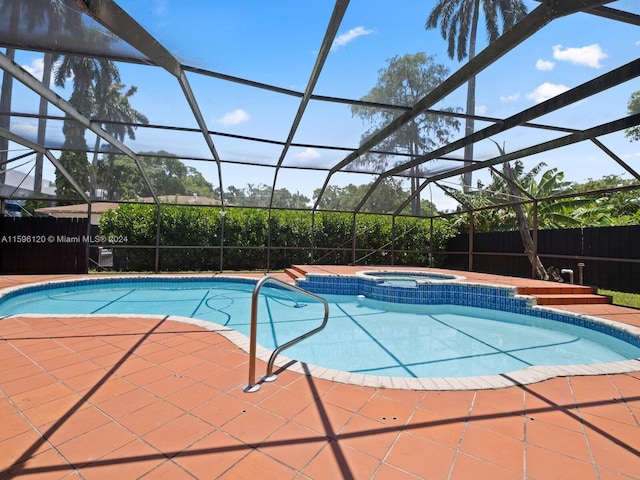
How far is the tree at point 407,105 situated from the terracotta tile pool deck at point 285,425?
4.37 meters

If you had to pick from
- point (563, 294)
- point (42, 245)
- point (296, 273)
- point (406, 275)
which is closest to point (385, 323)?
point (563, 294)

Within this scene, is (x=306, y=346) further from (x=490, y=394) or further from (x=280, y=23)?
(x=280, y=23)

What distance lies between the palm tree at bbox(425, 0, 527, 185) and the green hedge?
7.58m

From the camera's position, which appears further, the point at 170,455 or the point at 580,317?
the point at 580,317

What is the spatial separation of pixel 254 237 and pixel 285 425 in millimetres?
10598

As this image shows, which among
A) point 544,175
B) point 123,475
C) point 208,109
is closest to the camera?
point 123,475

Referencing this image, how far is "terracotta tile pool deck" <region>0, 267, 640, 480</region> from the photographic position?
1754 mm

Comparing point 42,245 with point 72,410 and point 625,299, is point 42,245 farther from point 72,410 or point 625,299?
point 625,299

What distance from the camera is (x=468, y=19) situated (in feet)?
15.8

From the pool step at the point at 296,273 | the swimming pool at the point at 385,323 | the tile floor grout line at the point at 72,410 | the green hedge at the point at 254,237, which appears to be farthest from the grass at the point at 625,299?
the tile floor grout line at the point at 72,410

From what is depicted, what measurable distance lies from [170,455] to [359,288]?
7456 mm

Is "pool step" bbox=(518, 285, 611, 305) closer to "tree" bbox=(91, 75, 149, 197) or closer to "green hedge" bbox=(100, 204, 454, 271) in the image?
"green hedge" bbox=(100, 204, 454, 271)

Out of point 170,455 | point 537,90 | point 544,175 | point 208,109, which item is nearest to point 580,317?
point 537,90

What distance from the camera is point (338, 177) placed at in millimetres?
10547
